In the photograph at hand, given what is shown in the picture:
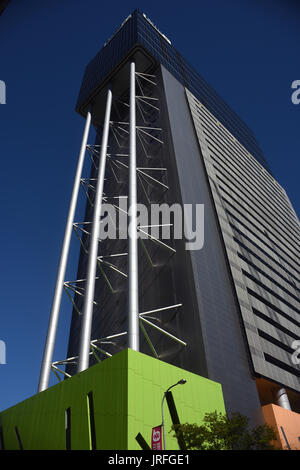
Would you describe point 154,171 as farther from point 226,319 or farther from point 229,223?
point 226,319

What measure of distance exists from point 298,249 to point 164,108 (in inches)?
1862

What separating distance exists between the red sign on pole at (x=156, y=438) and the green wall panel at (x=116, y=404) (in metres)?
0.38

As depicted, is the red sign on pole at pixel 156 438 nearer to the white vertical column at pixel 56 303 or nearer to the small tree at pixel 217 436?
the small tree at pixel 217 436

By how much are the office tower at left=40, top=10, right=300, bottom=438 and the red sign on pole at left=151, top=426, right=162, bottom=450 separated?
678cm

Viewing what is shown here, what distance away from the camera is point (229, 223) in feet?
155

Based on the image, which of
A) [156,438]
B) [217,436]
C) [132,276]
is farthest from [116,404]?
[132,276]

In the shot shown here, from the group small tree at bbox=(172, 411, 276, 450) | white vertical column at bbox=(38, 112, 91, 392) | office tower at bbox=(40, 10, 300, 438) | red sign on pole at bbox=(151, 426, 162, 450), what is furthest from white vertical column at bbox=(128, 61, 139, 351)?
white vertical column at bbox=(38, 112, 91, 392)

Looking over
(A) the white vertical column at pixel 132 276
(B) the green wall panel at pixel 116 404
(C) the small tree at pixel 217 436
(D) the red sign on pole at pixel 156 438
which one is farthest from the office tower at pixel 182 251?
(D) the red sign on pole at pixel 156 438

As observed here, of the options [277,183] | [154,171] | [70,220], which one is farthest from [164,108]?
[277,183]

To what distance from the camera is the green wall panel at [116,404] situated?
17516 mm

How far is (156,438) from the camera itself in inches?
675

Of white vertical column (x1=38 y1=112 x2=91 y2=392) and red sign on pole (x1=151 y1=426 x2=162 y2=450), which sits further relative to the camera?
white vertical column (x1=38 y1=112 x2=91 y2=392)

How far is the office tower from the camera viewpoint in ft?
94.4

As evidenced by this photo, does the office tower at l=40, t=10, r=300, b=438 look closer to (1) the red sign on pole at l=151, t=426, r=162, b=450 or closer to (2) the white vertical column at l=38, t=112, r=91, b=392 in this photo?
(2) the white vertical column at l=38, t=112, r=91, b=392
